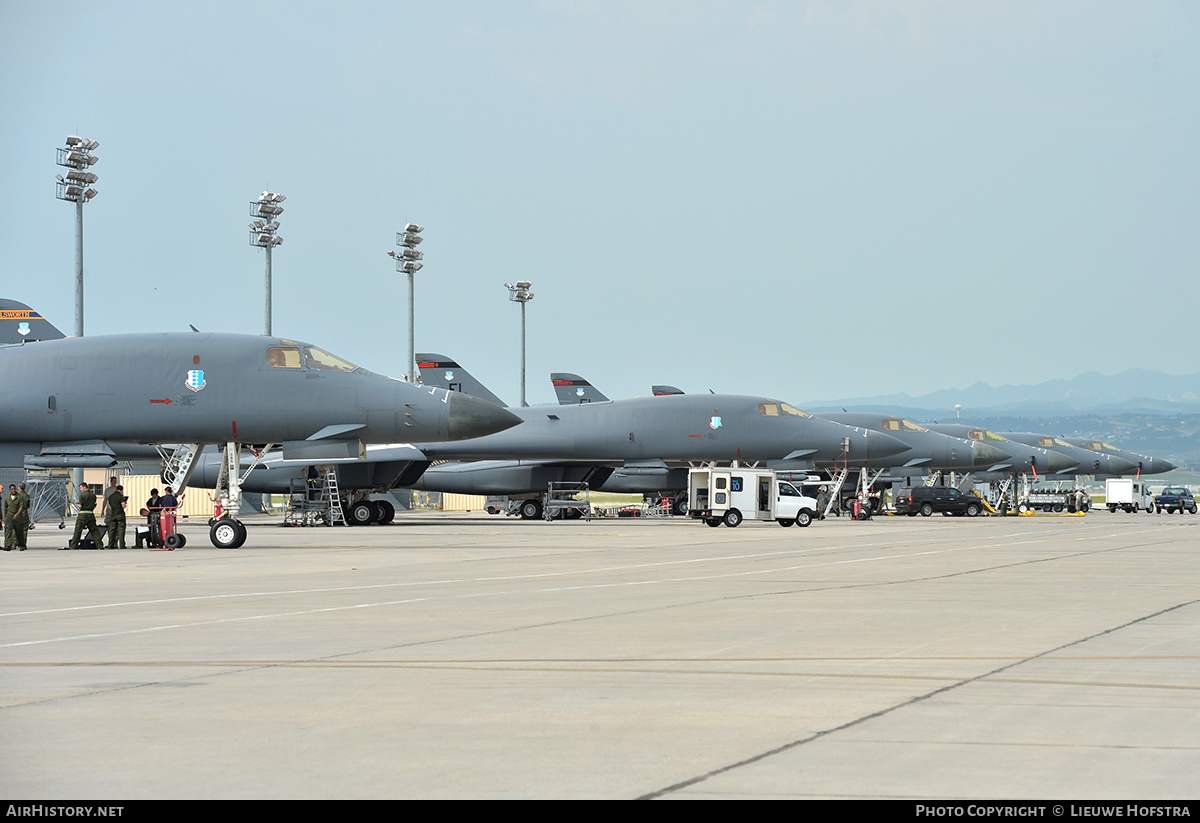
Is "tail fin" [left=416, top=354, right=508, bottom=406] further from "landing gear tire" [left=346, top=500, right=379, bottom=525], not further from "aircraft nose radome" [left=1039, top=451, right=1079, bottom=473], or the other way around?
"aircraft nose radome" [left=1039, top=451, right=1079, bottom=473]

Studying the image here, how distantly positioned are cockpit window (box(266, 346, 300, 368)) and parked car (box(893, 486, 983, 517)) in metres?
40.6

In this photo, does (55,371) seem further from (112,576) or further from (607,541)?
(607,541)

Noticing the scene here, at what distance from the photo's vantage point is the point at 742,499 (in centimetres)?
4178

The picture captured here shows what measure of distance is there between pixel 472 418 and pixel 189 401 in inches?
230

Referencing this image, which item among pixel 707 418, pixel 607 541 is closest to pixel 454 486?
pixel 707 418

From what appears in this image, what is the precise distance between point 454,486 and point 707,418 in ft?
35.3

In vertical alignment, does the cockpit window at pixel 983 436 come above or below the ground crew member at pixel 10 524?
above

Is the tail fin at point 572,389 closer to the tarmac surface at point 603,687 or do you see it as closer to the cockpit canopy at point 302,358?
the cockpit canopy at point 302,358

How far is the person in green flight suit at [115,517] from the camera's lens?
26766mm

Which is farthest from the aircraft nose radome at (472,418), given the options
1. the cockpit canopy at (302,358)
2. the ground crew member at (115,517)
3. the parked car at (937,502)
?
the parked car at (937,502)

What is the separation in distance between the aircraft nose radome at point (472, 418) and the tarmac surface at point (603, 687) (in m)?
9.76

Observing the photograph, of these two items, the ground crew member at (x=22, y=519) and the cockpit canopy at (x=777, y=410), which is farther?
the cockpit canopy at (x=777, y=410)

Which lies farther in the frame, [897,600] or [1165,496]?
[1165,496]

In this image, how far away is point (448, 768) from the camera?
6.01m
